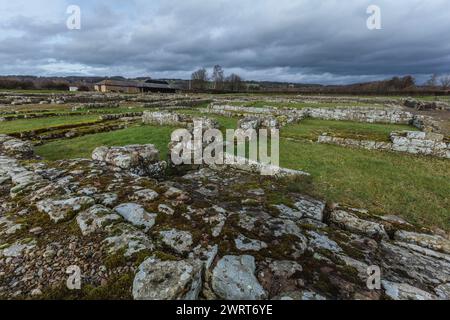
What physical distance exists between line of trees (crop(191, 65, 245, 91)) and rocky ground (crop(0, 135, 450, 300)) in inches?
3270

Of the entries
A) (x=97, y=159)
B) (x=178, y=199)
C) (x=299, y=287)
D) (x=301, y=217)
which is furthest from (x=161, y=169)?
(x=299, y=287)

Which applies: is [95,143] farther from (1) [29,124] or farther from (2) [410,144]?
(2) [410,144]

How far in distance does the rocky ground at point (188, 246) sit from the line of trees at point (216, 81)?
83.1 m

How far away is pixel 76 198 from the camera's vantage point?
4066 mm

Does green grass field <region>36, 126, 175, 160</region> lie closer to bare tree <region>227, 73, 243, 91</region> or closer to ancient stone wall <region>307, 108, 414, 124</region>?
ancient stone wall <region>307, 108, 414, 124</region>

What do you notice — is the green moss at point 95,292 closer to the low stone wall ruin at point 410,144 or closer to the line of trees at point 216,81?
the low stone wall ruin at point 410,144

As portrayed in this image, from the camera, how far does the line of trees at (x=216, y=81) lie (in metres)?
88.2

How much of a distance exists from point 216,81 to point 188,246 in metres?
97.1

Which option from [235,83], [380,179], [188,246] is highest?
[235,83]

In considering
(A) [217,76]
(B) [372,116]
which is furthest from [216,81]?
(B) [372,116]

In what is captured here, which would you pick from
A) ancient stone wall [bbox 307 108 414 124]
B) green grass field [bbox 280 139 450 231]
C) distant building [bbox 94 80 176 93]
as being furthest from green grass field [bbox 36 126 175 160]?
distant building [bbox 94 80 176 93]

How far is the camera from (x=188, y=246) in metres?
3.16

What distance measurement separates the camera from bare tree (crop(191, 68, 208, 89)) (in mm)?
87750

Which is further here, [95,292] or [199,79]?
[199,79]
